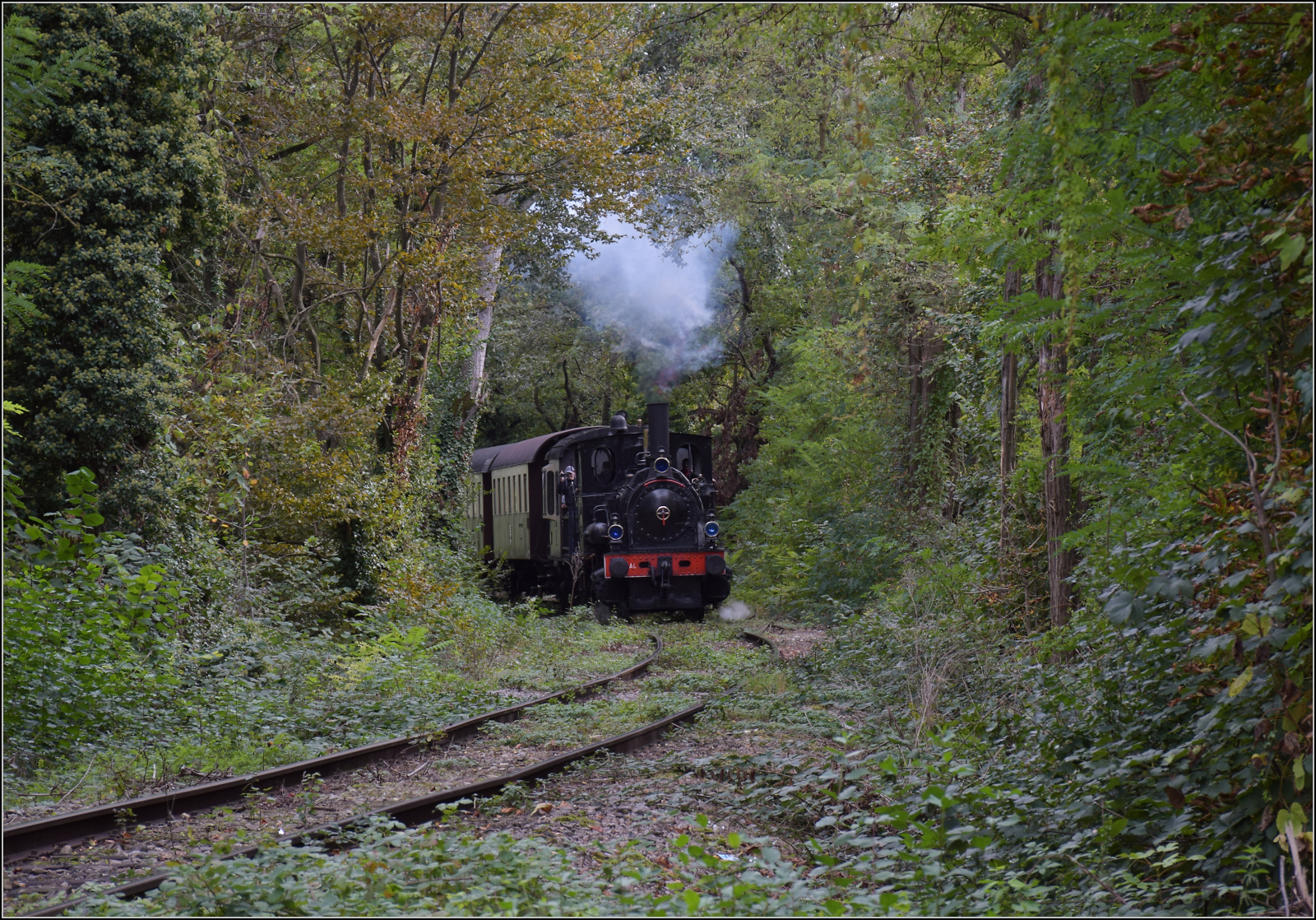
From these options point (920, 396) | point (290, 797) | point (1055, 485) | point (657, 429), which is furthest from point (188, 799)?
point (920, 396)

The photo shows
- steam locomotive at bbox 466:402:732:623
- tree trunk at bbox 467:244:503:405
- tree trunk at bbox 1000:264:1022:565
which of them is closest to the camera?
tree trunk at bbox 1000:264:1022:565

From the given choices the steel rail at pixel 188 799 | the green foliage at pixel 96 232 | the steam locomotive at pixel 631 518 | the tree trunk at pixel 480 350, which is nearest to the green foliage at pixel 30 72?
the green foliage at pixel 96 232

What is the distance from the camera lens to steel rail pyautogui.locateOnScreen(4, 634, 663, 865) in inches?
215

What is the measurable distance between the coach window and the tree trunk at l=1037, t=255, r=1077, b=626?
9.68m

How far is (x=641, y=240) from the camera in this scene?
26.5m

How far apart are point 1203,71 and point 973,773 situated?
12.6 ft

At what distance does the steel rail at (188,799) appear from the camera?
215 inches

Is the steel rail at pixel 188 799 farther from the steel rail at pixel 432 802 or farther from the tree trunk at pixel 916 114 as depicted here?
the tree trunk at pixel 916 114

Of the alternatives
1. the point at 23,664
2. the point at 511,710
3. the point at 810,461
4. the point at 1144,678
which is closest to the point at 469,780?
the point at 511,710

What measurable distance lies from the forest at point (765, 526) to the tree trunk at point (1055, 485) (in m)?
0.06

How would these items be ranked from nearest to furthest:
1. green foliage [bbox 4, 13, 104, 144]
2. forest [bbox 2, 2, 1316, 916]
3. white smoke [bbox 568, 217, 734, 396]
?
forest [bbox 2, 2, 1316, 916] → green foliage [bbox 4, 13, 104, 144] → white smoke [bbox 568, 217, 734, 396]

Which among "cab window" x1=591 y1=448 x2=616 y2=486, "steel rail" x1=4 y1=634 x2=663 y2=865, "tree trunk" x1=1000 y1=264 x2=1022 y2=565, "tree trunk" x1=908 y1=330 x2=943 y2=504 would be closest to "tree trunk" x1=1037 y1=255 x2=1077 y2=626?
"tree trunk" x1=1000 y1=264 x2=1022 y2=565

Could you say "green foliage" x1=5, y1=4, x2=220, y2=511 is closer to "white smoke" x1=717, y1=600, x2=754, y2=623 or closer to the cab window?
the cab window

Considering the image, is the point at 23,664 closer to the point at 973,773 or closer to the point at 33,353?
the point at 33,353
